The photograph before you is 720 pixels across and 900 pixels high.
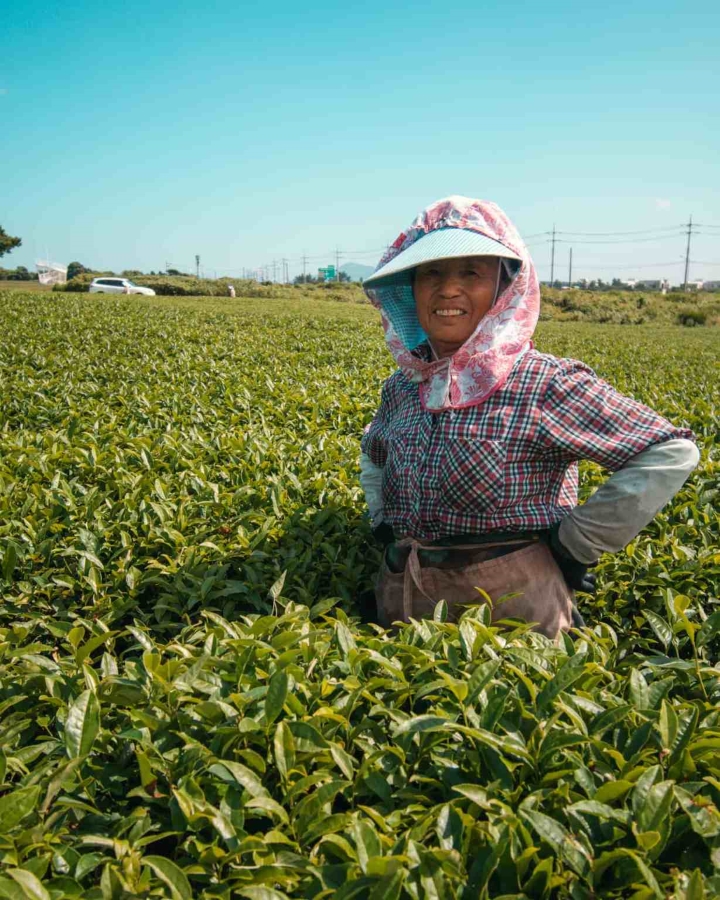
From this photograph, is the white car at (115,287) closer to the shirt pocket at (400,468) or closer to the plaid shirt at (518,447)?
the shirt pocket at (400,468)

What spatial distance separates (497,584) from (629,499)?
494 millimetres

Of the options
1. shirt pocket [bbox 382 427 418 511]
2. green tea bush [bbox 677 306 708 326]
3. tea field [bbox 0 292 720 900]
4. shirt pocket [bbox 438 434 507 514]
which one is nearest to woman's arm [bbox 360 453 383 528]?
shirt pocket [bbox 382 427 418 511]

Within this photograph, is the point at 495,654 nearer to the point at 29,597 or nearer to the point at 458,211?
the point at 458,211

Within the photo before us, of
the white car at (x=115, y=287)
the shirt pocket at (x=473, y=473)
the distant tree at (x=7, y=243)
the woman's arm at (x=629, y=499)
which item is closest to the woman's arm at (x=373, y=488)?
the shirt pocket at (x=473, y=473)

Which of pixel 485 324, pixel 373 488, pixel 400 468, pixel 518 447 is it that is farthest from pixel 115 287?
pixel 518 447

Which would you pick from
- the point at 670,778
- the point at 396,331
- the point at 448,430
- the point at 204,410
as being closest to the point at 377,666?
the point at 670,778

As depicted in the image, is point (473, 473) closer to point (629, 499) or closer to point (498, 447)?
point (498, 447)

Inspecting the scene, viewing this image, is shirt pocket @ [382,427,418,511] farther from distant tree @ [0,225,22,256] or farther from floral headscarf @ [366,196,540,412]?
distant tree @ [0,225,22,256]

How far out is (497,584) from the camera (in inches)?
87.4

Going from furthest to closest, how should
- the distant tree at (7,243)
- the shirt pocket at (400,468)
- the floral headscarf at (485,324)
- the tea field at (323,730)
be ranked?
1. the distant tree at (7,243)
2. the shirt pocket at (400,468)
3. the floral headscarf at (485,324)
4. the tea field at (323,730)

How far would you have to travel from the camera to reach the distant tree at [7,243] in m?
49.6

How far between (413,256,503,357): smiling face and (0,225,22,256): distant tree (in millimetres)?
55713

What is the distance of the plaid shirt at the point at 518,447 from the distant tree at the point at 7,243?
55833 mm

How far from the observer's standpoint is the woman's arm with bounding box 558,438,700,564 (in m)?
1.98
